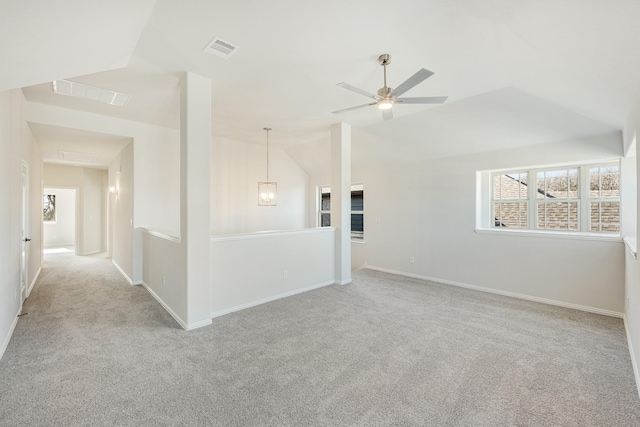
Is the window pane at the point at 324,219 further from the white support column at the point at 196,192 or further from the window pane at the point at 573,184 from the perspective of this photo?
the window pane at the point at 573,184

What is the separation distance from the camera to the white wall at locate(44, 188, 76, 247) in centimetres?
955

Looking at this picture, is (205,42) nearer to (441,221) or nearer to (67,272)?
(441,221)

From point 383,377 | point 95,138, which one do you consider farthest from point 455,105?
point 95,138

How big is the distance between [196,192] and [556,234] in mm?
4880

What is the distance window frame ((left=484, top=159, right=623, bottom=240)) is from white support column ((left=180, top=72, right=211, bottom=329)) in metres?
4.35

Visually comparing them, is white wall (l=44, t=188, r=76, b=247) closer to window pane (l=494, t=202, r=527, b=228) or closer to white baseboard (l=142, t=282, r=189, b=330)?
white baseboard (l=142, t=282, r=189, b=330)

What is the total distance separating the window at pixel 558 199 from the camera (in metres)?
3.92

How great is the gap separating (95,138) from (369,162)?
5.19 metres

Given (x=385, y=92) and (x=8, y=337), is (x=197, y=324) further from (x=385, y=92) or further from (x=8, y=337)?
(x=385, y=92)

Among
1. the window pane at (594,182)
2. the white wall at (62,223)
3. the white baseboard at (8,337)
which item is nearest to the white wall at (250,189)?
the white baseboard at (8,337)

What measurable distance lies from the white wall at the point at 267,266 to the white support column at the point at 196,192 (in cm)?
26

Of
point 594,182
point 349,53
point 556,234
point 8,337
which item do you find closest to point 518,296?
point 556,234

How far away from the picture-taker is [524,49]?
92.3 inches

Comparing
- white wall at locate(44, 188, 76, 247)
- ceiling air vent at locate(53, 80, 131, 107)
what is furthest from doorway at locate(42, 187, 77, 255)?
ceiling air vent at locate(53, 80, 131, 107)
